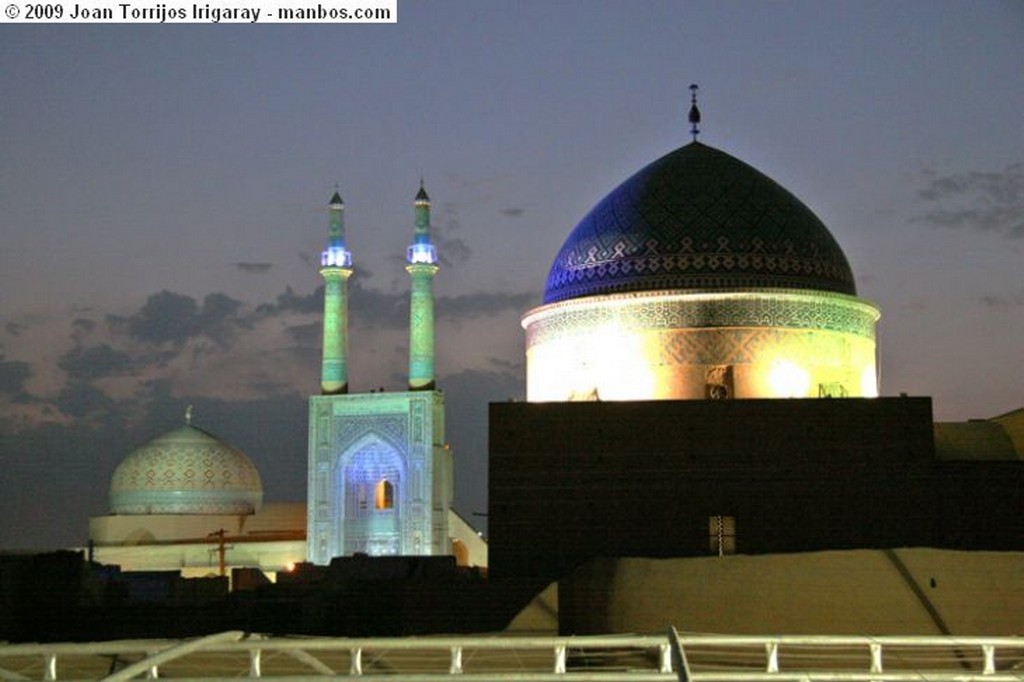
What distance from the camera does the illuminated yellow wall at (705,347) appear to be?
21.2m

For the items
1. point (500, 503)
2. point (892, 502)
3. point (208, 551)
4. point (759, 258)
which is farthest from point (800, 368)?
point (208, 551)

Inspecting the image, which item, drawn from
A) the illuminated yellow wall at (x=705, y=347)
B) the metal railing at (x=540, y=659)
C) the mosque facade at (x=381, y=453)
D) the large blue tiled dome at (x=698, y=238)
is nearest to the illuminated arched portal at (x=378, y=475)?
the mosque facade at (x=381, y=453)

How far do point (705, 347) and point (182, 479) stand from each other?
57.3ft

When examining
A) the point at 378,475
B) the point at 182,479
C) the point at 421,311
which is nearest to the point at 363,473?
the point at 378,475

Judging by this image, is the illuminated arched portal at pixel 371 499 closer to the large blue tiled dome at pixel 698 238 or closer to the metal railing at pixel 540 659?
the large blue tiled dome at pixel 698 238

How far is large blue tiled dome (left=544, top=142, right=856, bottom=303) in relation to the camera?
21.6 meters

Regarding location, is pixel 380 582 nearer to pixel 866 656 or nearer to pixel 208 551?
pixel 866 656

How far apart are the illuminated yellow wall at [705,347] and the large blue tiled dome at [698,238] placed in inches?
8.6

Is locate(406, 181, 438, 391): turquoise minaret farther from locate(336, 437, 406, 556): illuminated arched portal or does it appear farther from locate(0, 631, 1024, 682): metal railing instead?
locate(0, 631, 1024, 682): metal railing

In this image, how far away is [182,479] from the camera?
118ft

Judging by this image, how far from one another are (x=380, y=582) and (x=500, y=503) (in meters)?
2.85

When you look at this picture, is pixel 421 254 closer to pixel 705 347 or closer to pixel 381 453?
pixel 381 453

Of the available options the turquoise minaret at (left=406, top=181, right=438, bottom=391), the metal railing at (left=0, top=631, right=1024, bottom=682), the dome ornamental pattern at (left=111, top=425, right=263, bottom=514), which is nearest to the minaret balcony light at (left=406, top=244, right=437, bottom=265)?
the turquoise minaret at (left=406, top=181, right=438, bottom=391)

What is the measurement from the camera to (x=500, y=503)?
18906 mm
